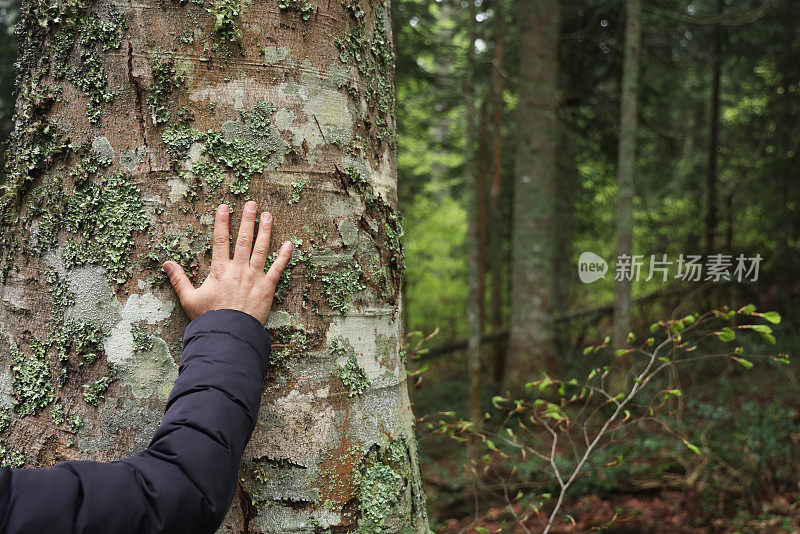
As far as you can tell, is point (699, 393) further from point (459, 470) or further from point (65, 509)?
point (65, 509)

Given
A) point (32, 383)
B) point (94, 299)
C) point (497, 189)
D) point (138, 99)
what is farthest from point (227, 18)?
point (497, 189)

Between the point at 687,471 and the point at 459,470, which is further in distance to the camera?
the point at 459,470

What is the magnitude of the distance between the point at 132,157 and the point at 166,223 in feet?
0.59

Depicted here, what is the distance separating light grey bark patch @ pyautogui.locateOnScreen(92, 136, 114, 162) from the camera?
143 cm

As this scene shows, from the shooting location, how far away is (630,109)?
6980 millimetres

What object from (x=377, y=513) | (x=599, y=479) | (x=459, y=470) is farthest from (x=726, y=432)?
(x=377, y=513)

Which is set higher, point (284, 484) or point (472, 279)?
point (284, 484)

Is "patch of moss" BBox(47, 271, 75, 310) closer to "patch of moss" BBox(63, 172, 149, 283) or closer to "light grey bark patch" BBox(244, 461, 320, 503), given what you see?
"patch of moss" BBox(63, 172, 149, 283)

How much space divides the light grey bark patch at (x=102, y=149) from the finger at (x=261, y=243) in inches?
15.6

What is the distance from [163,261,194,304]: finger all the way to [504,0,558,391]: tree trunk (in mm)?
6820

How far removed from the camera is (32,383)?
1446 millimetres

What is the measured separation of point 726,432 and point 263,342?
6792mm

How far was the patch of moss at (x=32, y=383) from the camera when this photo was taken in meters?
1.44

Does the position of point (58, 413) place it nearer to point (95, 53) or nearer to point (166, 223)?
point (166, 223)
